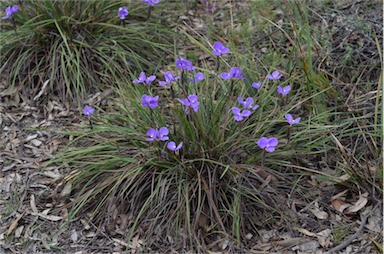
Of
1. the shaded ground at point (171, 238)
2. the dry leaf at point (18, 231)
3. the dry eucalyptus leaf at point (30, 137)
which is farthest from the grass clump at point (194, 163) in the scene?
the dry eucalyptus leaf at point (30, 137)

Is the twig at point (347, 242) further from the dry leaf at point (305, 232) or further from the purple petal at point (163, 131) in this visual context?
the purple petal at point (163, 131)

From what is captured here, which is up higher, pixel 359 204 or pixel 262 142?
pixel 262 142

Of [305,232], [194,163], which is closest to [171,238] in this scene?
[194,163]

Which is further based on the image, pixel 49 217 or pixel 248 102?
pixel 49 217

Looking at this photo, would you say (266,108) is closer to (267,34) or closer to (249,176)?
(249,176)

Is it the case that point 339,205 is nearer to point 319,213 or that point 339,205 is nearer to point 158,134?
point 319,213
